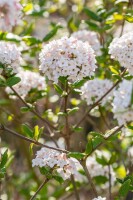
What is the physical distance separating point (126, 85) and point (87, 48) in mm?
549

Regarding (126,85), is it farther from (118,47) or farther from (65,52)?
(65,52)

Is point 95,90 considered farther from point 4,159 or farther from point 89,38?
point 4,159

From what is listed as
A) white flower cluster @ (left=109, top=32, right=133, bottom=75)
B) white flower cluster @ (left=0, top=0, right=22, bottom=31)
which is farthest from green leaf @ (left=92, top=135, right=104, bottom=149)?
white flower cluster @ (left=0, top=0, right=22, bottom=31)

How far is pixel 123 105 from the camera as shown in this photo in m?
3.14

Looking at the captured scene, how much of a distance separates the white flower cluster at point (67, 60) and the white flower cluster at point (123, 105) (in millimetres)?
377

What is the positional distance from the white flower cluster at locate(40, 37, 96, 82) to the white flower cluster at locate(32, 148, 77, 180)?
0.45 metres

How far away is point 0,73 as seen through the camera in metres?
3.03

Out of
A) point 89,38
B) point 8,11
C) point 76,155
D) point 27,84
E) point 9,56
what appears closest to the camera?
point 8,11

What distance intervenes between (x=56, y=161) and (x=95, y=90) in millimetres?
952

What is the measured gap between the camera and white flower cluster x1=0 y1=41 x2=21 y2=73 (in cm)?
302

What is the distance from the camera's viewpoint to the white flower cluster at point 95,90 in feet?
11.9

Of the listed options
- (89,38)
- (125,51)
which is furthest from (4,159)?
(89,38)

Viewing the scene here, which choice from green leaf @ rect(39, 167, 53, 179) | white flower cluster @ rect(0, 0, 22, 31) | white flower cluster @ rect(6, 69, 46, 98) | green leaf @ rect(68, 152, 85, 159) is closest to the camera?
white flower cluster @ rect(0, 0, 22, 31)

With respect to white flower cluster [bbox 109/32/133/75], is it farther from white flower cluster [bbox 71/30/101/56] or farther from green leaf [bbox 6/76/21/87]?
white flower cluster [bbox 71/30/101/56]
